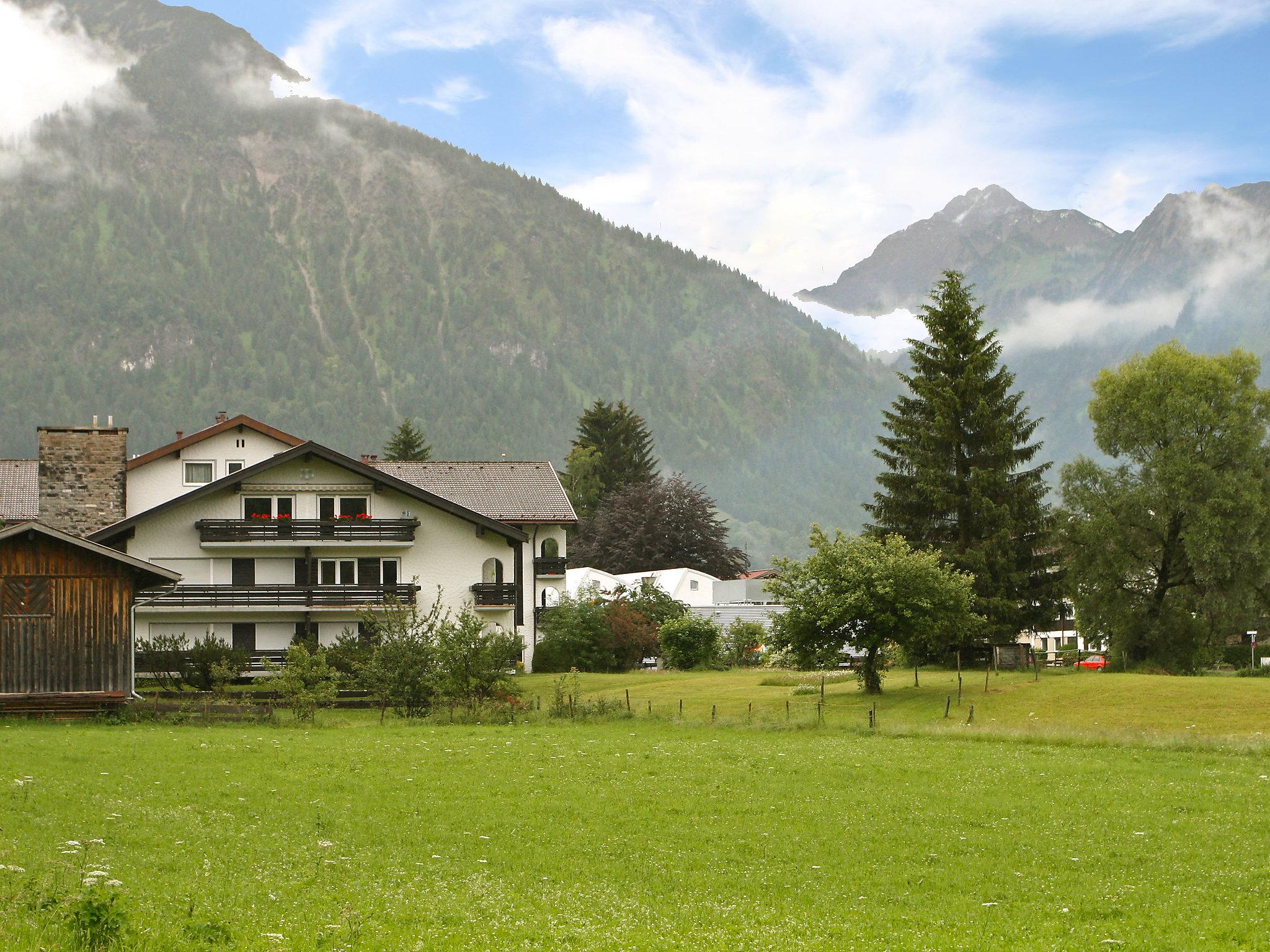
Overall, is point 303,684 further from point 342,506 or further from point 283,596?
point 342,506

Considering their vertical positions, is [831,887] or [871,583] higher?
[871,583]

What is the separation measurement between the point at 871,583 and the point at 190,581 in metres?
25.4

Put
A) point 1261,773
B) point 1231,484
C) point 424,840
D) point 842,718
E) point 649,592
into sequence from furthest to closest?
point 649,592 → point 1231,484 → point 842,718 → point 1261,773 → point 424,840

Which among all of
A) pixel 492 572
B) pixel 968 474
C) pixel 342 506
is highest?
pixel 968 474

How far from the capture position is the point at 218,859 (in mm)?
Answer: 13117

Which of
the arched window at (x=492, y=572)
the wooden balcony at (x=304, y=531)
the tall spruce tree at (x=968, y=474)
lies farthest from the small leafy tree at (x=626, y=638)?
the tall spruce tree at (x=968, y=474)

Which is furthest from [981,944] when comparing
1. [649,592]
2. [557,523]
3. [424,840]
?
[649,592]

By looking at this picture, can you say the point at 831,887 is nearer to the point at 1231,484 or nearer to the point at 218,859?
the point at 218,859

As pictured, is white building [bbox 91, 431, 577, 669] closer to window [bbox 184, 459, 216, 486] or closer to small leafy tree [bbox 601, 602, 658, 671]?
window [bbox 184, 459, 216, 486]

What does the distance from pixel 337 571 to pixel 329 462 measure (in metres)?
4.22

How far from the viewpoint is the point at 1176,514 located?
54.2 m

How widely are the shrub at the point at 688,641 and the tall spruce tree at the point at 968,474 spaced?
9.09 meters

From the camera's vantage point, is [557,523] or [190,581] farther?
[557,523]

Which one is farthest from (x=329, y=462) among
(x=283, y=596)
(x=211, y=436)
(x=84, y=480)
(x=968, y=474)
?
(x=968, y=474)
